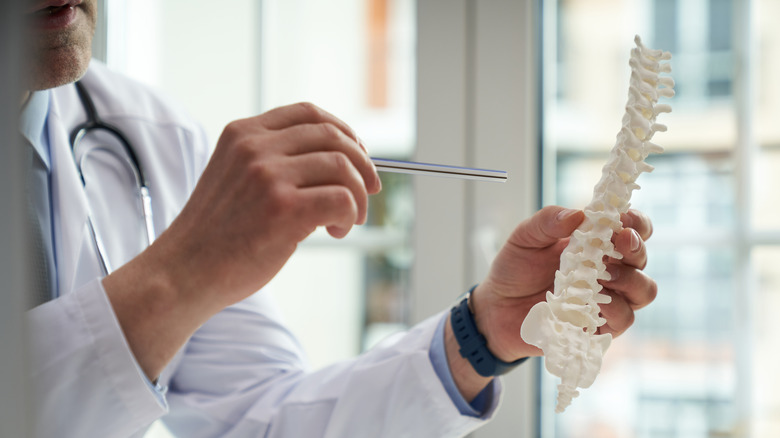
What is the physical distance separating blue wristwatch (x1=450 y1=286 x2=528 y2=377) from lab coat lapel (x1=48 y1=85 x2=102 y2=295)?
415 mm

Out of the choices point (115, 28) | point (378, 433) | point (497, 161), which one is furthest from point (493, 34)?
point (115, 28)

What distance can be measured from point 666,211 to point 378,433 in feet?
1.80

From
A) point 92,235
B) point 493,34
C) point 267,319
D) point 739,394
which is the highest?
point 493,34

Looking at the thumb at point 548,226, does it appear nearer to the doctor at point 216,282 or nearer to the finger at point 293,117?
the doctor at point 216,282

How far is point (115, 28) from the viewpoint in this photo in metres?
1.14

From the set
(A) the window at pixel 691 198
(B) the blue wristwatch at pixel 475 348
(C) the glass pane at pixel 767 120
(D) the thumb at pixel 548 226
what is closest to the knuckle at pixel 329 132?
(D) the thumb at pixel 548 226

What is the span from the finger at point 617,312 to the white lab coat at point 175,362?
0.17 m

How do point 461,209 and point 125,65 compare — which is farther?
point 125,65

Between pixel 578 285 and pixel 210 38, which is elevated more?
pixel 210 38

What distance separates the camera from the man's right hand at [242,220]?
43 centimetres

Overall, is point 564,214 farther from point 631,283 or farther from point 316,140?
point 316,140

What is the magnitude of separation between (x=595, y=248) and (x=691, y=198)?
1.72 feet

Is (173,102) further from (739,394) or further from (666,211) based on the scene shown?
(739,394)

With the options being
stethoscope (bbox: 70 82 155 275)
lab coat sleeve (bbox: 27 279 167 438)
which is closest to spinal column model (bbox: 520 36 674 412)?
lab coat sleeve (bbox: 27 279 167 438)
